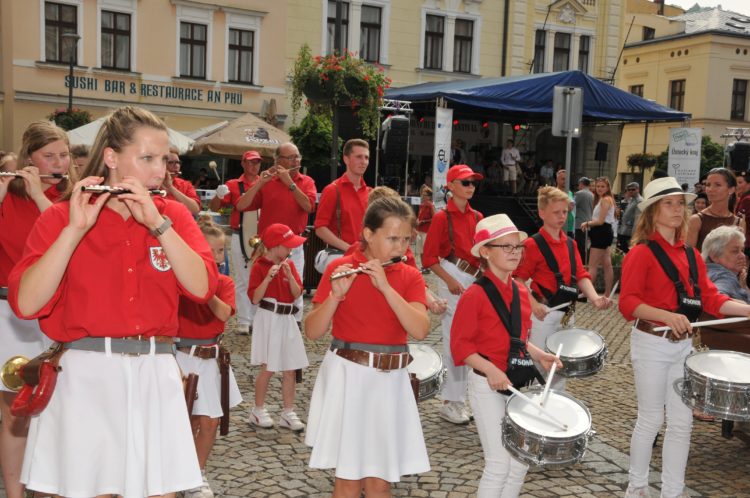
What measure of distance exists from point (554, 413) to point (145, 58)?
2436 cm

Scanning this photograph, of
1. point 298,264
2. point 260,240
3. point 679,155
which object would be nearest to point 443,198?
point 679,155

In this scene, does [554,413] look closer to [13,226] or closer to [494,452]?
[494,452]

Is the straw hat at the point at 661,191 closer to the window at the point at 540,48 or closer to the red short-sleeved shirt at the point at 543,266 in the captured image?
the red short-sleeved shirt at the point at 543,266

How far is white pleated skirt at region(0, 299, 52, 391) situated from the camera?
4.50 m

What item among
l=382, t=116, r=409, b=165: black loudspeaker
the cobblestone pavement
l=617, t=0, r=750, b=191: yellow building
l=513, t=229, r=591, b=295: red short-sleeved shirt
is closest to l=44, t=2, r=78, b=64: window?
l=382, t=116, r=409, b=165: black loudspeaker

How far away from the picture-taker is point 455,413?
655 centimetres

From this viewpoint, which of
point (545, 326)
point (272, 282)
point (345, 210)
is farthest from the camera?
point (345, 210)

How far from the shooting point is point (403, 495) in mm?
5012

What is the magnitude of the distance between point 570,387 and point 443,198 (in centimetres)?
1010

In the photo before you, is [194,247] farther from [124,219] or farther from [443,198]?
[443,198]

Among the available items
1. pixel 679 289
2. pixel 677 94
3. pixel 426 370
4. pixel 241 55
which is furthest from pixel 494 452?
pixel 677 94

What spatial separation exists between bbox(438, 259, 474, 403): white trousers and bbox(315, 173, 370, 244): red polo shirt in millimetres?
1021

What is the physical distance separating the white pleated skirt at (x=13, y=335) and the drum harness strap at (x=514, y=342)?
2488 millimetres

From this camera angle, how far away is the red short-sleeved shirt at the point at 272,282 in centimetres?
620
